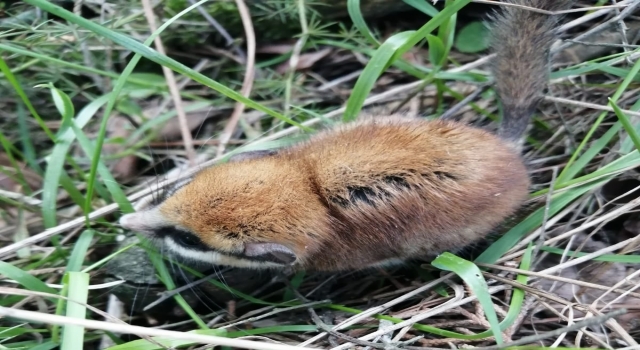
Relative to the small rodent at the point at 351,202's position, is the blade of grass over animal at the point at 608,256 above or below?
below

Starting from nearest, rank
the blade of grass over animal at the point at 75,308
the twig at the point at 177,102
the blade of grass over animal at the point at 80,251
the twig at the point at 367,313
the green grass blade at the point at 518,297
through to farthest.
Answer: the blade of grass over animal at the point at 75,308
the green grass blade at the point at 518,297
the twig at the point at 367,313
the blade of grass over animal at the point at 80,251
the twig at the point at 177,102

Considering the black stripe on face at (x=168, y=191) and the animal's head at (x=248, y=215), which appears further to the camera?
the black stripe on face at (x=168, y=191)

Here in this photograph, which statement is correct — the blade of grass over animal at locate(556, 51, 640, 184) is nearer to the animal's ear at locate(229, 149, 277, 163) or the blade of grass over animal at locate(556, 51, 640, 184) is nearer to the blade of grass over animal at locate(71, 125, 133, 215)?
the animal's ear at locate(229, 149, 277, 163)

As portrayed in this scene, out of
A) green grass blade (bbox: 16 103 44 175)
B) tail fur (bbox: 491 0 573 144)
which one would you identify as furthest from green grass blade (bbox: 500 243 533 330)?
green grass blade (bbox: 16 103 44 175)

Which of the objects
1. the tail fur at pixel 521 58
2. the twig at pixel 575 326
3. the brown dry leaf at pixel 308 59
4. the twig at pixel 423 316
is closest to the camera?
the twig at pixel 575 326

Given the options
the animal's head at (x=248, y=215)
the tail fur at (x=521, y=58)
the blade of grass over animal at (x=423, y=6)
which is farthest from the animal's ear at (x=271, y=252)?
the blade of grass over animal at (x=423, y=6)

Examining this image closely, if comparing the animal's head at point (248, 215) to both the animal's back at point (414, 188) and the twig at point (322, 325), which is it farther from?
the twig at point (322, 325)

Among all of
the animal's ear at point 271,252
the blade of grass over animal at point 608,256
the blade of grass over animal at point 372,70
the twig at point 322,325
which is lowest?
the twig at point 322,325
